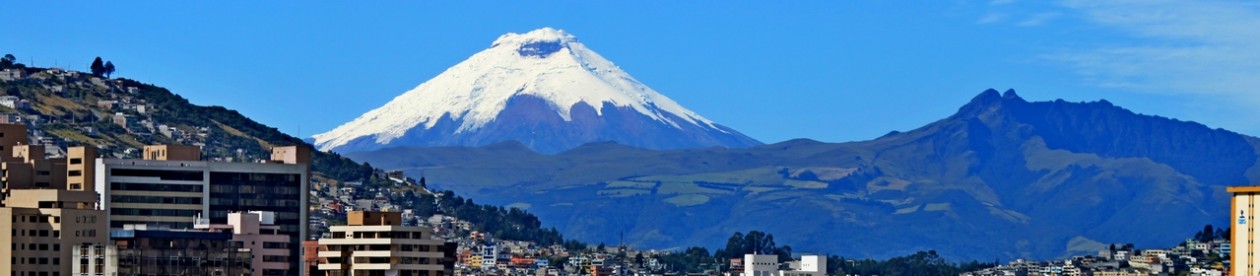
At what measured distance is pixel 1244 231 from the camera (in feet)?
491

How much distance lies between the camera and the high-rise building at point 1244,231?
14862cm

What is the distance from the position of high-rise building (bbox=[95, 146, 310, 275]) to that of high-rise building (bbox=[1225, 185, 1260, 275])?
50.5 meters

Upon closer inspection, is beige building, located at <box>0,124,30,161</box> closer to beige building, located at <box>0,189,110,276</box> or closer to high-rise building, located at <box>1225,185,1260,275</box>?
beige building, located at <box>0,189,110,276</box>

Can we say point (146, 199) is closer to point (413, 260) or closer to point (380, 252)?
point (413, 260)

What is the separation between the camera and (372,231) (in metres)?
144

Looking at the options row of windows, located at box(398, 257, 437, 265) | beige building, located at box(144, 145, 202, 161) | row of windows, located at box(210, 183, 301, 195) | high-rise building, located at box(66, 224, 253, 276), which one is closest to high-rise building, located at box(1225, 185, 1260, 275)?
row of windows, located at box(398, 257, 437, 265)

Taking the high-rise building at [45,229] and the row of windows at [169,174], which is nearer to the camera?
the high-rise building at [45,229]

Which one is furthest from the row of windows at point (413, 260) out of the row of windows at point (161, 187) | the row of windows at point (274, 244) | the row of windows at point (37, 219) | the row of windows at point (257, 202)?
the row of windows at point (257, 202)

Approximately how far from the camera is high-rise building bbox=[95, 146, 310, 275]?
179m

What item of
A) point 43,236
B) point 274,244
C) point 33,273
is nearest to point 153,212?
point 274,244

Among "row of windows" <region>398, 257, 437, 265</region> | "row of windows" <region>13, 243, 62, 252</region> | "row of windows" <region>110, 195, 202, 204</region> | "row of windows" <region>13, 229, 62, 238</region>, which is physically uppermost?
"row of windows" <region>110, 195, 202, 204</region>

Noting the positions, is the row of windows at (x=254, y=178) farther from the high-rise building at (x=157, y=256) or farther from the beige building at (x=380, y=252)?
the high-rise building at (x=157, y=256)

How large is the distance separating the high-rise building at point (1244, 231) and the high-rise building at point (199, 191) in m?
50.5

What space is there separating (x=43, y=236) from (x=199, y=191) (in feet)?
169
